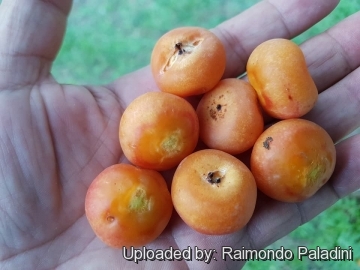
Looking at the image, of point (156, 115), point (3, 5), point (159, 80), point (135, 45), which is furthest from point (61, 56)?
point (156, 115)

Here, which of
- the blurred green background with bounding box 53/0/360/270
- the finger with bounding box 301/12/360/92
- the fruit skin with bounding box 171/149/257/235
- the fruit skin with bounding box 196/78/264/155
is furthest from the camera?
the blurred green background with bounding box 53/0/360/270

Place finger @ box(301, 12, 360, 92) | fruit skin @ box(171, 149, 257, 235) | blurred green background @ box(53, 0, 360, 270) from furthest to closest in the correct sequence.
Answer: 1. blurred green background @ box(53, 0, 360, 270)
2. finger @ box(301, 12, 360, 92)
3. fruit skin @ box(171, 149, 257, 235)

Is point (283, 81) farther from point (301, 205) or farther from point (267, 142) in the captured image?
point (301, 205)

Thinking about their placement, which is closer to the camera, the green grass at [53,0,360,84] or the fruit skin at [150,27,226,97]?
the fruit skin at [150,27,226,97]

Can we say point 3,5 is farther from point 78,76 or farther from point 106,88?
point 78,76

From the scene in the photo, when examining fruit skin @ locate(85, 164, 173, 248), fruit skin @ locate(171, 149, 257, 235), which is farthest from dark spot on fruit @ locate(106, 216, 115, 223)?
fruit skin @ locate(171, 149, 257, 235)

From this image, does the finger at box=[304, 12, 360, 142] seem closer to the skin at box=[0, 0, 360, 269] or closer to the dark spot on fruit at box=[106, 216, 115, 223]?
the skin at box=[0, 0, 360, 269]

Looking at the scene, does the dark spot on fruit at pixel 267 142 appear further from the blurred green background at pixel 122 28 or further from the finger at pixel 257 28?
the blurred green background at pixel 122 28
